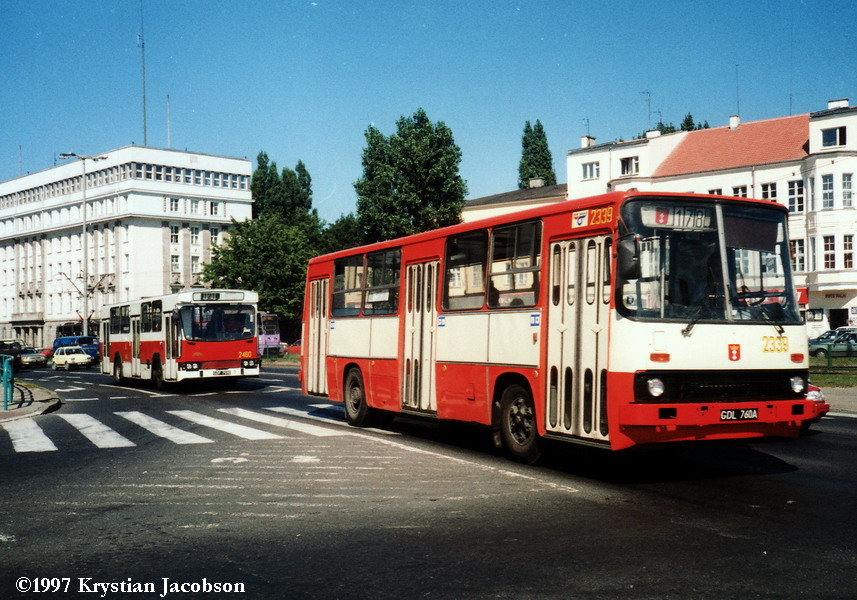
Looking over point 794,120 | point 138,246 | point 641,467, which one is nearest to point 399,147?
point 794,120

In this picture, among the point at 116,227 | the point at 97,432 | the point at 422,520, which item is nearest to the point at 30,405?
the point at 97,432

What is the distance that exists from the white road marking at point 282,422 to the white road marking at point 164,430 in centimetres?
166

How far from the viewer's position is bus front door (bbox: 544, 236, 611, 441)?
9312 millimetres

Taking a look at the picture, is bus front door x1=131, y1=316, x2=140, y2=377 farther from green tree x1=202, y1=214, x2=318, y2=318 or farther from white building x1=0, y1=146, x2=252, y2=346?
white building x1=0, y1=146, x2=252, y2=346


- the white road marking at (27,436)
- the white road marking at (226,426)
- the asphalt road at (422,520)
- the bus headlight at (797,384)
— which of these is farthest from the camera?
the white road marking at (226,426)

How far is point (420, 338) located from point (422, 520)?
5.84m

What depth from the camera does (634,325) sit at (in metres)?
8.95

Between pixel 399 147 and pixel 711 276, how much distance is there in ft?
171

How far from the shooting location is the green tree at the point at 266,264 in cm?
7300

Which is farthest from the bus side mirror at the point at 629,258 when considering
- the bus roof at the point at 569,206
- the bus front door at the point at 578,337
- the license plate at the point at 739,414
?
the license plate at the point at 739,414

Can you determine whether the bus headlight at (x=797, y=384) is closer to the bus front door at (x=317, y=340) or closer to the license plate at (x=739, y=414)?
the license plate at (x=739, y=414)

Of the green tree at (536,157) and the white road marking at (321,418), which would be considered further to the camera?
the green tree at (536,157)

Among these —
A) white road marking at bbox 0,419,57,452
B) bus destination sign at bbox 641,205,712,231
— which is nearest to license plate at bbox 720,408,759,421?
bus destination sign at bbox 641,205,712,231

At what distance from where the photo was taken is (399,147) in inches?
2376
